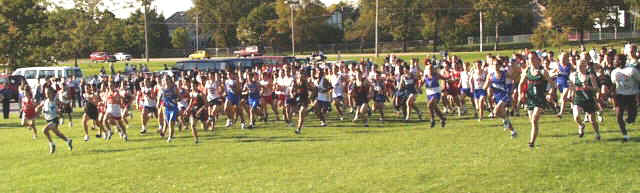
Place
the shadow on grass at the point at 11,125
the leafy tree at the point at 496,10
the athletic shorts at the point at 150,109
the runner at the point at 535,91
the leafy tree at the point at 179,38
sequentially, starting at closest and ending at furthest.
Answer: the runner at the point at 535,91 → the athletic shorts at the point at 150,109 → the shadow on grass at the point at 11,125 → the leafy tree at the point at 496,10 → the leafy tree at the point at 179,38

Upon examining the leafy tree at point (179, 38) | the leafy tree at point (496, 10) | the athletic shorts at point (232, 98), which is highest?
the leafy tree at point (496, 10)

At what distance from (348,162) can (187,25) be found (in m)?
99.5

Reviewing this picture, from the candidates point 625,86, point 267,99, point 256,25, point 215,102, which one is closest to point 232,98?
point 215,102

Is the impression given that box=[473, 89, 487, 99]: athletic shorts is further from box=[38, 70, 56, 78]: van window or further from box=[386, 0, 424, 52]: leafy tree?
box=[386, 0, 424, 52]: leafy tree

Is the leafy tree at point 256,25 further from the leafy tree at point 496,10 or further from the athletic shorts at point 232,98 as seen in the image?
the athletic shorts at point 232,98

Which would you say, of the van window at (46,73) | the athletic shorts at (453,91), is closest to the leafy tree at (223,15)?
the van window at (46,73)

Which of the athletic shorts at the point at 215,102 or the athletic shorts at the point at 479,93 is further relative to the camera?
the athletic shorts at the point at 215,102

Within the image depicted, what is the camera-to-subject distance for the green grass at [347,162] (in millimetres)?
11375

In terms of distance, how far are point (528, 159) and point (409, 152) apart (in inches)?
104

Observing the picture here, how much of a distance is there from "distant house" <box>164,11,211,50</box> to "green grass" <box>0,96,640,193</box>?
8411cm

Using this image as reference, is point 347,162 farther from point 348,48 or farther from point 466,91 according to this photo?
point 348,48

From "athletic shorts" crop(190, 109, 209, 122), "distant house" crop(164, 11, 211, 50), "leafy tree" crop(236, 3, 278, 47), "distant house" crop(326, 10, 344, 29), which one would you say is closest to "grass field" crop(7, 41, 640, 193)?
"athletic shorts" crop(190, 109, 209, 122)

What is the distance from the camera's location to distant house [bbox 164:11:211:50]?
105812 millimetres

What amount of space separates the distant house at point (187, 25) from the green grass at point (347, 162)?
276 feet
